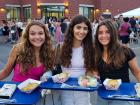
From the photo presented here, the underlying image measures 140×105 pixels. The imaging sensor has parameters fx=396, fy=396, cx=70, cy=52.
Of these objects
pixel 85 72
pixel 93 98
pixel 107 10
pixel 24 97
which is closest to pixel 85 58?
pixel 85 72

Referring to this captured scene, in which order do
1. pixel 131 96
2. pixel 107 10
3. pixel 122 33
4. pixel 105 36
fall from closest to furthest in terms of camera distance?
pixel 131 96
pixel 105 36
pixel 122 33
pixel 107 10

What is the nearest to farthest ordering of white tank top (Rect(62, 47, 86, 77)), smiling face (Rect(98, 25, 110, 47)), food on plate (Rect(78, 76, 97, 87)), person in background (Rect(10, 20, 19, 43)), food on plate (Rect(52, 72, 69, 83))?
food on plate (Rect(78, 76, 97, 87))
food on plate (Rect(52, 72, 69, 83))
smiling face (Rect(98, 25, 110, 47))
white tank top (Rect(62, 47, 86, 77))
person in background (Rect(10, 20, 19, 43))

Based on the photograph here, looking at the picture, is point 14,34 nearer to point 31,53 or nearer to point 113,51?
point 31,53

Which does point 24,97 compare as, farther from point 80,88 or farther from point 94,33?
point 94,33

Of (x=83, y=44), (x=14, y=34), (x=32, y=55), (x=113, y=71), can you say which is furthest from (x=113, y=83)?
(x=14, y=34)

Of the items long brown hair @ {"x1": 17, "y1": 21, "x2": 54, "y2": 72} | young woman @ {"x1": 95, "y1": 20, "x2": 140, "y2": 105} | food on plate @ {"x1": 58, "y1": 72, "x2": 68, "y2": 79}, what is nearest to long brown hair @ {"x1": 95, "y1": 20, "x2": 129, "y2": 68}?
young woman @ {"x1": 95, "y1": 20, "x2": 140, "y2": 105}

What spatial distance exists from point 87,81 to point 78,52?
50 cm

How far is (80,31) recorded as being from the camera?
174 inches

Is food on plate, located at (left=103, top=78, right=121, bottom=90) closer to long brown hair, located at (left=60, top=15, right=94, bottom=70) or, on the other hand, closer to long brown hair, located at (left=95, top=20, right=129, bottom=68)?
long brown hair, located at (left=95, top=20, right=129, bottom=68)

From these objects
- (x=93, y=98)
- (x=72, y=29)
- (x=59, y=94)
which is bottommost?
(x=93, y=98)

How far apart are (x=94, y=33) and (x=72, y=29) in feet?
0.88

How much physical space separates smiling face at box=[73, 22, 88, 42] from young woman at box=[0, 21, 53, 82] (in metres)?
0.32

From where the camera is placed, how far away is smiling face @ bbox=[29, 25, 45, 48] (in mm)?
4305

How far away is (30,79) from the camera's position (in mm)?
4113
